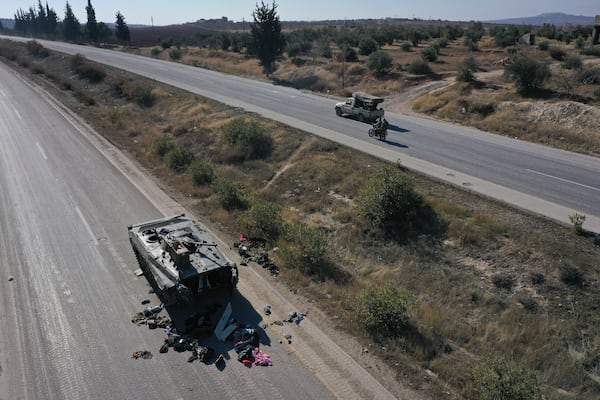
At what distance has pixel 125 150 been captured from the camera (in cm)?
2530

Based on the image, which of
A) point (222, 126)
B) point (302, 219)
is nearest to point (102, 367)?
point (302, 219)

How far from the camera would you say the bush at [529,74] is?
30.0 metres

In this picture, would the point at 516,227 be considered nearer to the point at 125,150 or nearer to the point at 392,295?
the point at 392,295

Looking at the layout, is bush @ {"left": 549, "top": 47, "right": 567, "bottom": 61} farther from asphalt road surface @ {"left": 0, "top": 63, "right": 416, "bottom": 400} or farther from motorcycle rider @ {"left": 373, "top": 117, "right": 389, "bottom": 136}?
asphalt road surface @ {"left": 0, "top": 63, "right": 416, "bottom": 400}

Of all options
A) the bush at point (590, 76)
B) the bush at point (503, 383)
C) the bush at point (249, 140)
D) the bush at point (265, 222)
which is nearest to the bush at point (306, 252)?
the bush at point (265, 222)

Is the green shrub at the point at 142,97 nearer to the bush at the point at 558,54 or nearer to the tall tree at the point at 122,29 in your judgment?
the bush at the point at 558,54

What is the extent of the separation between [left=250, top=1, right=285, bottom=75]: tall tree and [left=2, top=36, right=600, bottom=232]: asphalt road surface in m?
17.8

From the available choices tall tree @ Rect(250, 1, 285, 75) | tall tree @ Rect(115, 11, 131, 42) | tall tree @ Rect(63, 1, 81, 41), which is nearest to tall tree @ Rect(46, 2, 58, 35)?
tall tree @ Rect(63, 1, 81, 41)

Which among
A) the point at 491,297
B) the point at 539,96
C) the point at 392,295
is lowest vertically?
the point at 491,297

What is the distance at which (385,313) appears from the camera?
10461 millimetres

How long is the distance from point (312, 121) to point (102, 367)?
77.0ft

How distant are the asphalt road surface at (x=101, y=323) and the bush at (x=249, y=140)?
20.9ft

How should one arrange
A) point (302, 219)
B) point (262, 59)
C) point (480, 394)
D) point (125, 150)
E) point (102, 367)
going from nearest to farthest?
1. point (480, 394)
2. point (102, 367)
3. point (302, 219)
4. point (125, 150)
5. point (262, 59)

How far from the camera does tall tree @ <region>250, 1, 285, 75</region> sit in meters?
51.5
